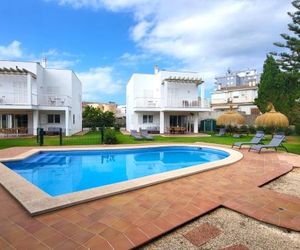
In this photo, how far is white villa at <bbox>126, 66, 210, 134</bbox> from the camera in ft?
85.9

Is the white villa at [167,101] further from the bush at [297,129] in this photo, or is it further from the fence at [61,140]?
the bush at [297,129]

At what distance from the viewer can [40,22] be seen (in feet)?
51.1

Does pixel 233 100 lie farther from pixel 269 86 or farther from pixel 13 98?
pixel 13 98

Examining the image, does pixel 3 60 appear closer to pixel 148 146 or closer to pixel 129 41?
pixel 129 41

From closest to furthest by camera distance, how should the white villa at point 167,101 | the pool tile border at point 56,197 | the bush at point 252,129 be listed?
the pool tile border at point 56,197 < the bush at point 252,129 < the white villa at point 167,101

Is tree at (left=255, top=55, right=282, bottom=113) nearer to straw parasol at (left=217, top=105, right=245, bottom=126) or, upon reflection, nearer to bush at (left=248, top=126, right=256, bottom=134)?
bush at (left=248, top=126, right=256, bottom=134)

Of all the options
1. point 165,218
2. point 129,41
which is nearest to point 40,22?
point 129,41

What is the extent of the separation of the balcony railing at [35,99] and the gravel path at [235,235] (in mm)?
20666

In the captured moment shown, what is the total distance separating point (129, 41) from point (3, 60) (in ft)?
39.8

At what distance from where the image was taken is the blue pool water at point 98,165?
796 cm

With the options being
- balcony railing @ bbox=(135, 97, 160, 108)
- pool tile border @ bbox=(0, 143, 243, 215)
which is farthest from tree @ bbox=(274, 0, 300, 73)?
pool tile border @ bbox=(0, 143, 243, 215)

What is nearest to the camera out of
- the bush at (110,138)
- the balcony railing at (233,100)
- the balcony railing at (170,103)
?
the bush at (110,138)

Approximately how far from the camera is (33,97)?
22.2m

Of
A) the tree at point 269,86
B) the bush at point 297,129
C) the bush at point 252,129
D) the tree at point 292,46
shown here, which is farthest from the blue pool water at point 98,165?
the tree at point 269,86
